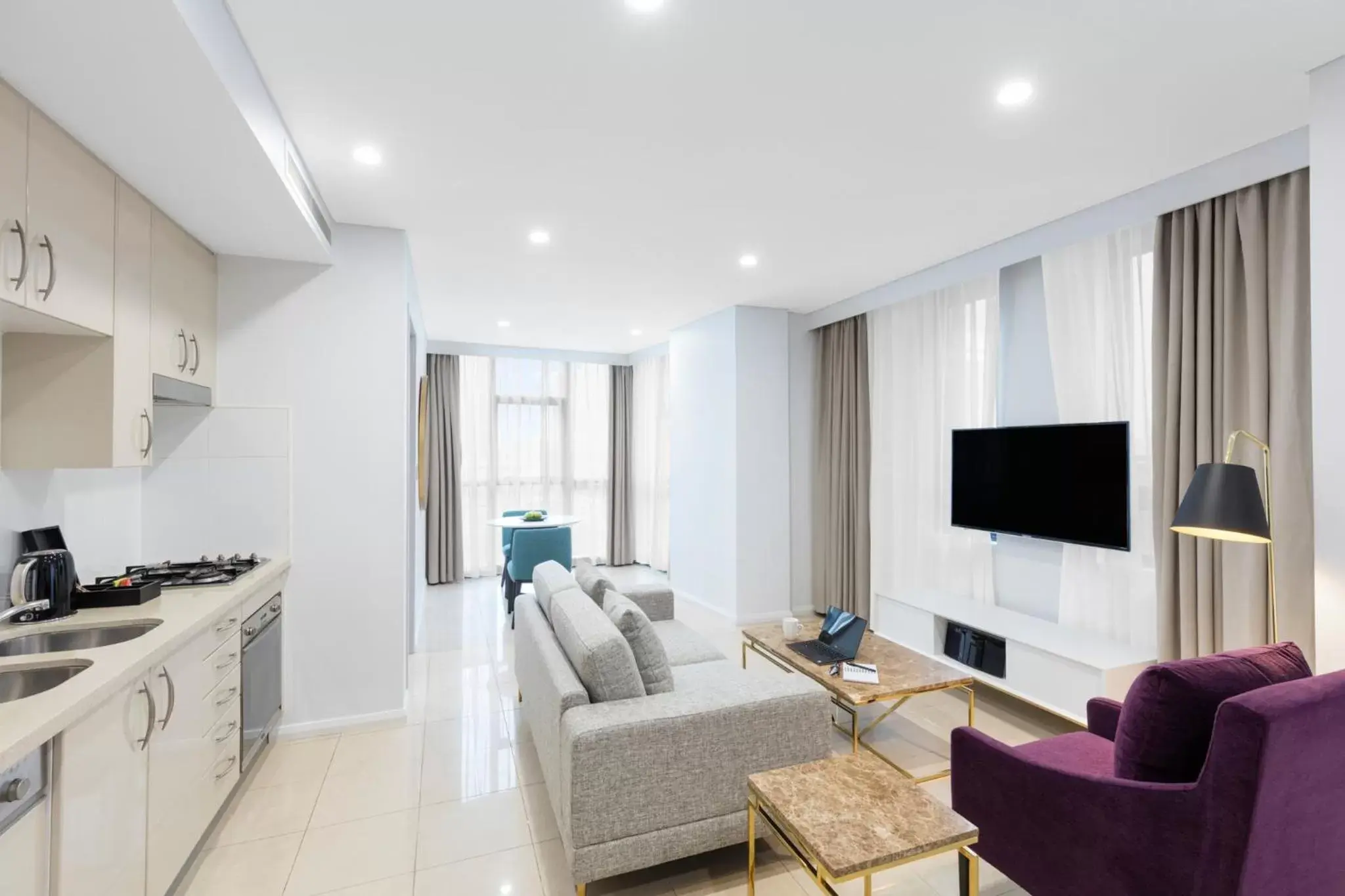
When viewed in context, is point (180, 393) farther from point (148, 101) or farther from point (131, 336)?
point (148, 101)

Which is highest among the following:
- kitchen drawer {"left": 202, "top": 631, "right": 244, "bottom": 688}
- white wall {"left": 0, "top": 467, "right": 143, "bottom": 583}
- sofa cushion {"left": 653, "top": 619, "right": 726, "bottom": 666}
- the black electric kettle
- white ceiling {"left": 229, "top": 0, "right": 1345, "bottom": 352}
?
white ceiling {"left": 229, "top": 0, "right": 1345, "bottom": 352}

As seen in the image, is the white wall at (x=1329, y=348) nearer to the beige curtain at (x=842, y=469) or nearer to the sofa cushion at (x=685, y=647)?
the sofa cushion at (x=685, y=647)

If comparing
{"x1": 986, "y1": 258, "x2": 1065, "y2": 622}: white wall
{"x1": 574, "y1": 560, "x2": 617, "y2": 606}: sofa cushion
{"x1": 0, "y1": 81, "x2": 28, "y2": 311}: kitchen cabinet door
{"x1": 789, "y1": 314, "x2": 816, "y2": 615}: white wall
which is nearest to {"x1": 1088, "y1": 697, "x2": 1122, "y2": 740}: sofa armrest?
{"x1": 986, "y1": 258, "x2": 1065, "y2": 622}: white wall

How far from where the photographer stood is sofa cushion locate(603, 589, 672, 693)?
7.22 feet

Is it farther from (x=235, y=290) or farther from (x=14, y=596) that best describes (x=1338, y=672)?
(x=235, y=290)

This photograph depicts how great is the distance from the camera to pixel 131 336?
85.7 inches

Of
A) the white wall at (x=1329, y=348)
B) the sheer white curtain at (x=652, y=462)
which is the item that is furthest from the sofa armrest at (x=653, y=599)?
the sheer white curtain at (x=652, y=462)

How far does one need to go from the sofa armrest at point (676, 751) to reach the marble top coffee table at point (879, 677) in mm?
472

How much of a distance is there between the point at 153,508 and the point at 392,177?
6.51 ft

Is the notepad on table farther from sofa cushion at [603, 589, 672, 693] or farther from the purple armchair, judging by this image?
sofa cushion at [603, 589, 672, 693]

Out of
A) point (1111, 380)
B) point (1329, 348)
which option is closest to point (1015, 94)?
point (1329, 348)

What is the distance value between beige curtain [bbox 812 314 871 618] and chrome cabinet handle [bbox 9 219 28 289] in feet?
15.0

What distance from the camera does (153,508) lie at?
2900 millimetres

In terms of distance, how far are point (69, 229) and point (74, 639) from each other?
1.30 meters
